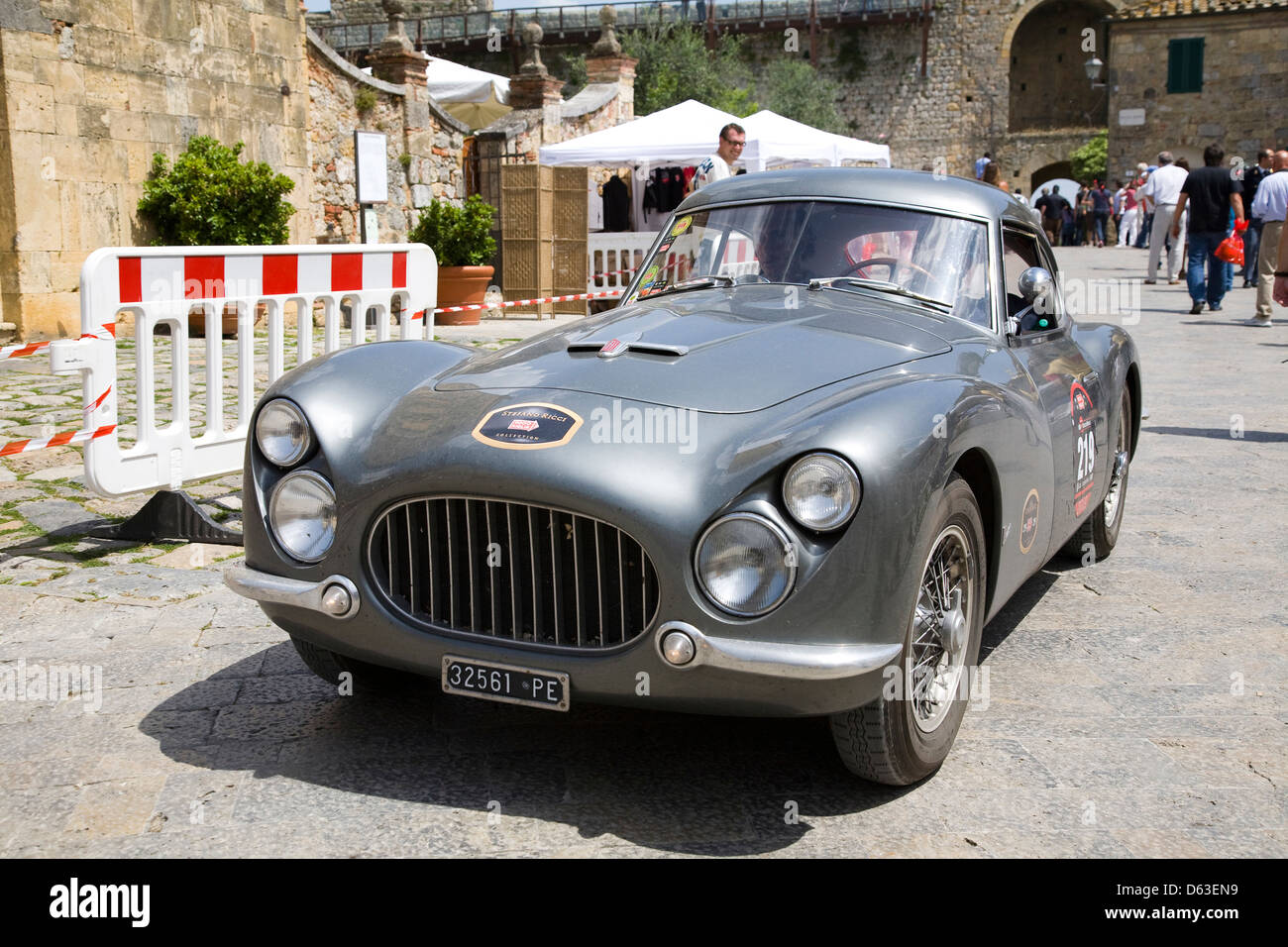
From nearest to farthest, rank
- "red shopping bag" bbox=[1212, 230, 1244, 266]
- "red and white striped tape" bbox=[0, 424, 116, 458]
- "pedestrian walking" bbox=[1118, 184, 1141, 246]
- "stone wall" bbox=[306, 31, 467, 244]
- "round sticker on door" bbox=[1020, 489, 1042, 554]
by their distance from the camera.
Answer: "round sticker on door" bbox=[1020, 489, 1042, 554], "red and white striped tape" bbox=[0, 424, 116, 458], "red shopping bag" bbox=[1212, 230, 1244, 266], "stone wall" bbox=[306, 31, 467, 244], "pedestrian walking" bbox=[1118, 184, 1141, 246]

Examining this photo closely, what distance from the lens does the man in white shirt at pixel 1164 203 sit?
2136 centimetres

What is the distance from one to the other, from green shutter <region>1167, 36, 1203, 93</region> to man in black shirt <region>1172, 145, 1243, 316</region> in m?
29.4

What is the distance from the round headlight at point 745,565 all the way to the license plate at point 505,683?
406mm

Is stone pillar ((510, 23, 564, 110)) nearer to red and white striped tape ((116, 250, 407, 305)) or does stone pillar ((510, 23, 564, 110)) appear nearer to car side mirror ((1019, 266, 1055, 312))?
red and white striped tape ((116, 250, 407, 305))

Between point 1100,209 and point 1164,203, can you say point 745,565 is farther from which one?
point 1100,209

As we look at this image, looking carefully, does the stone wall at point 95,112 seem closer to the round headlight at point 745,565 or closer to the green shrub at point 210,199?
A: the green shrub at point 210,199

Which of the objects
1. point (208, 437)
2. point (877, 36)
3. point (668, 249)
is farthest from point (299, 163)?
point (877, 36)

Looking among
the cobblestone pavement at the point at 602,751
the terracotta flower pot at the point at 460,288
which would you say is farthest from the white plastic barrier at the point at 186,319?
the terracotta flower pot at the point at 460,288

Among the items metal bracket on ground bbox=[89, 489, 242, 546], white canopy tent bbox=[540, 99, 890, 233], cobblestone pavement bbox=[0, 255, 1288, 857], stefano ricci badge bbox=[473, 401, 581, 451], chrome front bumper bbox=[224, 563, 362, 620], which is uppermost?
white canopy tent bbox=[540, 99, 890, 233]

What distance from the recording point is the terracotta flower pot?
15633mm

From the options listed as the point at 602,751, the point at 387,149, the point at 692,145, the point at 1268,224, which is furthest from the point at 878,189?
the point at 387,149

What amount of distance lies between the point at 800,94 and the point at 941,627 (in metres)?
44.7

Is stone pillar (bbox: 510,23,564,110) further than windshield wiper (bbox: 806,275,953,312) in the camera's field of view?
Yes

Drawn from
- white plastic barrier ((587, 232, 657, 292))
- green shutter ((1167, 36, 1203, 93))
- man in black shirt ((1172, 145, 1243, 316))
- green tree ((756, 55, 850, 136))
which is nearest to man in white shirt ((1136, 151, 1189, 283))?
man in black shirt ((1172, 145, 1243, 316))
